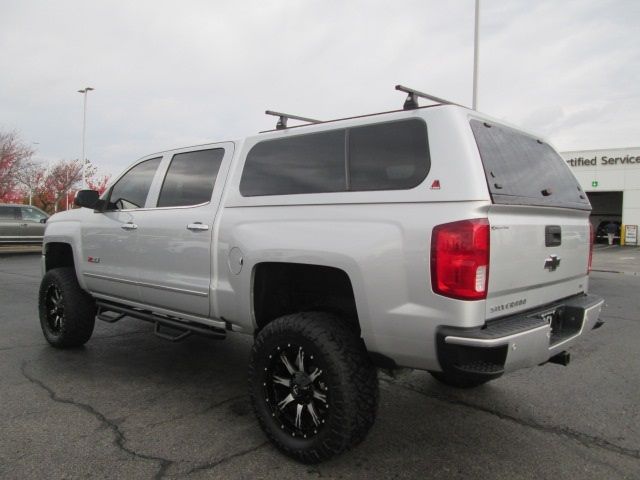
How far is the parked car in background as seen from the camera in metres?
16.8

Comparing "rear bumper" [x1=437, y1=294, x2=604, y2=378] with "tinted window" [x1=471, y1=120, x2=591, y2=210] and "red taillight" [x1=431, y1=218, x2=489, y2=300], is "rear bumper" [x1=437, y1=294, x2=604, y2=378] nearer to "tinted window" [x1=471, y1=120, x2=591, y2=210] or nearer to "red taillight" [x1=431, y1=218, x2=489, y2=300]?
"red taillight" [x1=431, y1=218, x2=489, y2=300]

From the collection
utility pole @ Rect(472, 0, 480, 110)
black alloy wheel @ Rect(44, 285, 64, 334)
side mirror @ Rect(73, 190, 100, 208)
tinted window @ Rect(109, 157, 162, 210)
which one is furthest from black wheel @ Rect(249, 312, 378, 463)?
utility pole @ Rect(472, 0, 480, 110)

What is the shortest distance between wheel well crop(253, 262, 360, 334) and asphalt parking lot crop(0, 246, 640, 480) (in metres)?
0.78

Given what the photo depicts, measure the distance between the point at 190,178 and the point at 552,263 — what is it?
269cm

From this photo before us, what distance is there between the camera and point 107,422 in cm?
346

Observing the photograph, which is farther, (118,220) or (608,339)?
(608,339)

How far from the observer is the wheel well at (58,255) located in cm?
547

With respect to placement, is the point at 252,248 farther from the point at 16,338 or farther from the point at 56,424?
the point at 16,338

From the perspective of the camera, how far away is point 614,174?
29.5 metres

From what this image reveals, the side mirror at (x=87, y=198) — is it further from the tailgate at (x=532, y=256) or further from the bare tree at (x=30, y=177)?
the bare tree at (x=30, y=177)

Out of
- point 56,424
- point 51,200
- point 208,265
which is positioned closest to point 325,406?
point 208,265

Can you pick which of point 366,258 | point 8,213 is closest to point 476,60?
point 366,258

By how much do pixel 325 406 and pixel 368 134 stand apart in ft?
5.15

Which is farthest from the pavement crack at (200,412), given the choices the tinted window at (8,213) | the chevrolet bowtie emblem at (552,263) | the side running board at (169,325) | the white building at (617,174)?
the white building at (617,174)
